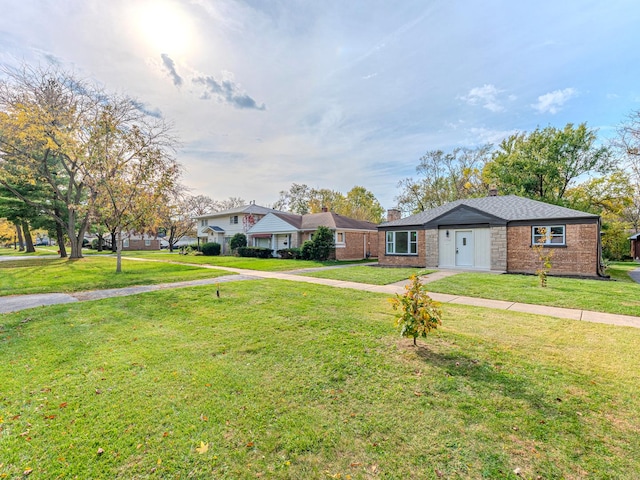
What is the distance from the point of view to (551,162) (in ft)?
78.8

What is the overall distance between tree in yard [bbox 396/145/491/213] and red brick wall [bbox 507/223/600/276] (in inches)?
735

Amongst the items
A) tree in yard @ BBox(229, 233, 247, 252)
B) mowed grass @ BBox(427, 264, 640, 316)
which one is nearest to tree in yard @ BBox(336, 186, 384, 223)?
tree in yard @ BBox(229, 233, 247, 252)

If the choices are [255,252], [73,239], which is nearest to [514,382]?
[255,252]

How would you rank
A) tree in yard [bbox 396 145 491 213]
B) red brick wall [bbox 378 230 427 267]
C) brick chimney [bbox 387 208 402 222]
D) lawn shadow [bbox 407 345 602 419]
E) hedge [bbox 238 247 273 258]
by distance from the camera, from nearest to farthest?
lawn shadow [bbox 407 345 602 419] < red brick wall [bbox 378 230 427 267] < brick chimney [bbox 387 208 402 222] < hedge [bbox 238 247 273 258] < tree in yard [bbox 396 145 491 213]

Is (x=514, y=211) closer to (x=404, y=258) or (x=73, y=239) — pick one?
(x=404, y=258)

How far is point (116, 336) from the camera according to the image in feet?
17.5

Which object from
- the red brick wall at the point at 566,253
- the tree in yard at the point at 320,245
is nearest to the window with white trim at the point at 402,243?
the red brick wall at the point at 566,253

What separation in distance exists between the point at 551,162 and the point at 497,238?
14819mm

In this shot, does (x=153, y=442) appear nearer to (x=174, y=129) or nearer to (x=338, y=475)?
(x=338, y=475)

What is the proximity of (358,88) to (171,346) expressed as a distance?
12931 mm

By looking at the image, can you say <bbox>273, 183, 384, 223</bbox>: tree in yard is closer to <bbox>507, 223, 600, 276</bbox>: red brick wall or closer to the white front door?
the white front door

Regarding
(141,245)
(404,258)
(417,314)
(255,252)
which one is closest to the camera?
(417,314)

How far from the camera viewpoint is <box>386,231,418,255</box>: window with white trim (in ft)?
59.0

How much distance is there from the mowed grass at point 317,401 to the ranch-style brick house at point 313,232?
18401mm
